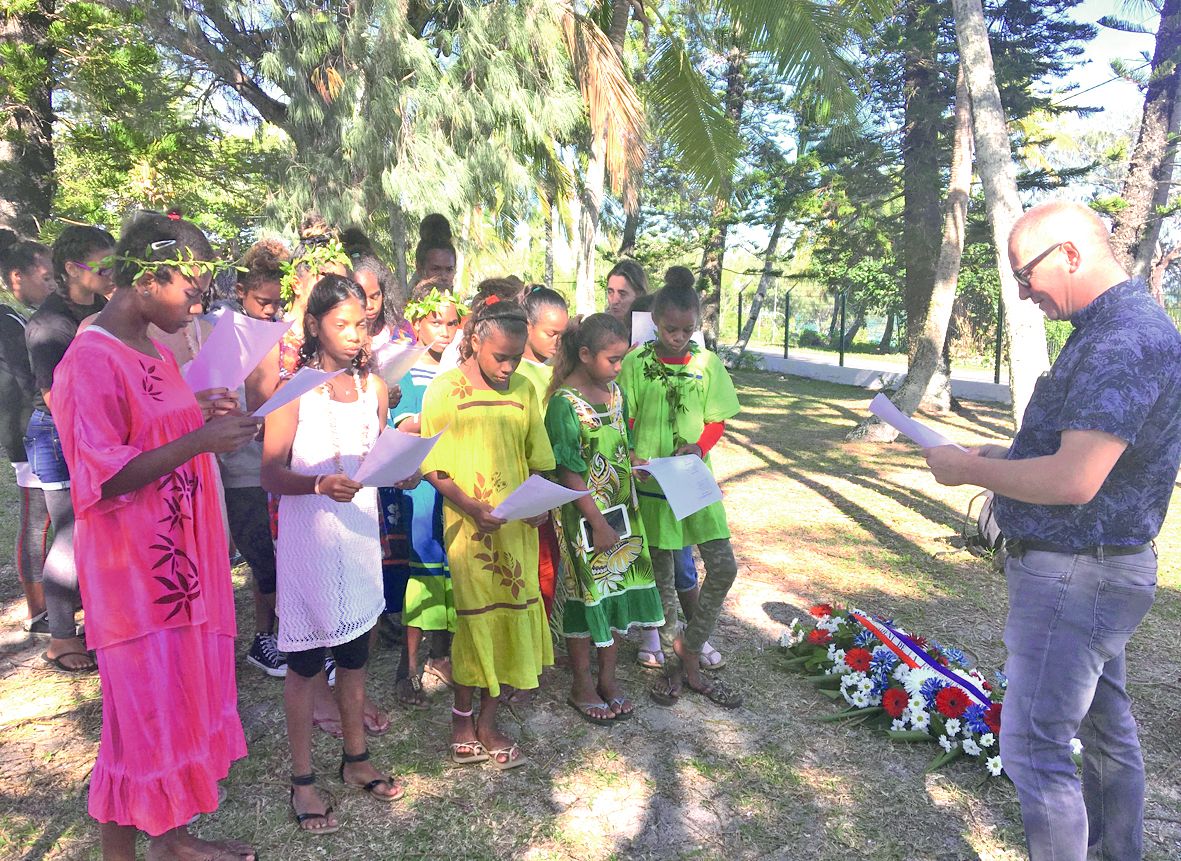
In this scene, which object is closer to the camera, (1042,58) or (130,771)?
(130,771)

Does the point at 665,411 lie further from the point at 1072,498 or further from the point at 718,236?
the point at 718,236

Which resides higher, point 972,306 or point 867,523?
point 972,306

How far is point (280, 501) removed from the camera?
2625mm

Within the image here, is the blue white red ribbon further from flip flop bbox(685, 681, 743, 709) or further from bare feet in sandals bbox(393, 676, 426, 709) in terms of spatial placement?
bare feet in sandals bbox(393, 676, 426, 709)

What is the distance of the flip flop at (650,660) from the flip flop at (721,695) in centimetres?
30

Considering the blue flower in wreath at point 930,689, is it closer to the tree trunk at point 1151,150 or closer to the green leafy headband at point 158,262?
the green leafy headband at point 158,262

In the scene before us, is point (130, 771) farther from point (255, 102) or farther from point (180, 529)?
point (255, 102)

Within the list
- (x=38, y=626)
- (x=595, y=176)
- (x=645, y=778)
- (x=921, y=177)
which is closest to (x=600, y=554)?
(x=645, y=778)

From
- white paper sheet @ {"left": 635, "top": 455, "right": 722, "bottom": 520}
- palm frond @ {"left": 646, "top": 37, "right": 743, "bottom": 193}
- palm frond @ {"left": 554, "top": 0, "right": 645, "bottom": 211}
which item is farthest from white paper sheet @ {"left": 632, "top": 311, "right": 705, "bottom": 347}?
palm frond @ {"left": 646, "top": 37, "right": 743, "bottom": 193}

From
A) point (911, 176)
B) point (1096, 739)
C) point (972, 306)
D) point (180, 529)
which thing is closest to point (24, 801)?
point (180, 529)

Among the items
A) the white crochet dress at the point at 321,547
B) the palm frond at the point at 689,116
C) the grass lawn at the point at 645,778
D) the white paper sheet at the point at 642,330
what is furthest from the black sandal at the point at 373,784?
the palm frond at the point at 689,116

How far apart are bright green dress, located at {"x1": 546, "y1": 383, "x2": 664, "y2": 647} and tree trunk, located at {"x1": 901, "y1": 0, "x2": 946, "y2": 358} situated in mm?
10539

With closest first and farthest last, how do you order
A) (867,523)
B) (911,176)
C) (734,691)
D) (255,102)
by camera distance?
(734,691) → (867,523) → (255,102) → (911,176)

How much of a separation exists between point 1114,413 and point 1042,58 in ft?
47.0
